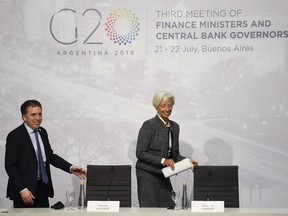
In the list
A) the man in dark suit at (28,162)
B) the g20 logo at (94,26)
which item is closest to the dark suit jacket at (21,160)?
the man in dark suit at (28,162)

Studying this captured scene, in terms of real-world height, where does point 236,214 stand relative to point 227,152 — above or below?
below

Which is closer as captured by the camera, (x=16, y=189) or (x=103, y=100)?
(x=16, y=189)

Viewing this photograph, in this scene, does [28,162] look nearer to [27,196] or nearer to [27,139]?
[27,139]

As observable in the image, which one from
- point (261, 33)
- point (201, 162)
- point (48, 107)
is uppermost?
point (261, 33)

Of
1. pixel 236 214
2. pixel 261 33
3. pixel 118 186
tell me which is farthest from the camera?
pixel 261 33

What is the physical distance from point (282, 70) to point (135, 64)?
5.03ft

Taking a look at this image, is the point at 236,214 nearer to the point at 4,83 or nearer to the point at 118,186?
the point at 118,186

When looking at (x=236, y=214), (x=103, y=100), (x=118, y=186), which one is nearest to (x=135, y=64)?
(x=103, y=100)

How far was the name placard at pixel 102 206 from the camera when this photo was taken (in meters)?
4.16

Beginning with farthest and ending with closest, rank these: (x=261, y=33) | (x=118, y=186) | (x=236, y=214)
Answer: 1. (x=261, y=33)
2. (x=118, y=186)
3. (x=236, y=214)

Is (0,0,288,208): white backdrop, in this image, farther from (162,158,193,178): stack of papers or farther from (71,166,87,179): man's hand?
(162,158,193,178): stack of papers

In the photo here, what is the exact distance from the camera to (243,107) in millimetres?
6270

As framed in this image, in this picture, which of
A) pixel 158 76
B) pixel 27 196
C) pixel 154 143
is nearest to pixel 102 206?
pixel 27 196

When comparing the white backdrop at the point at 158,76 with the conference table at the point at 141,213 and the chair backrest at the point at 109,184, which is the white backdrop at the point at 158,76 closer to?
the chair backrest at the point at 109,184
